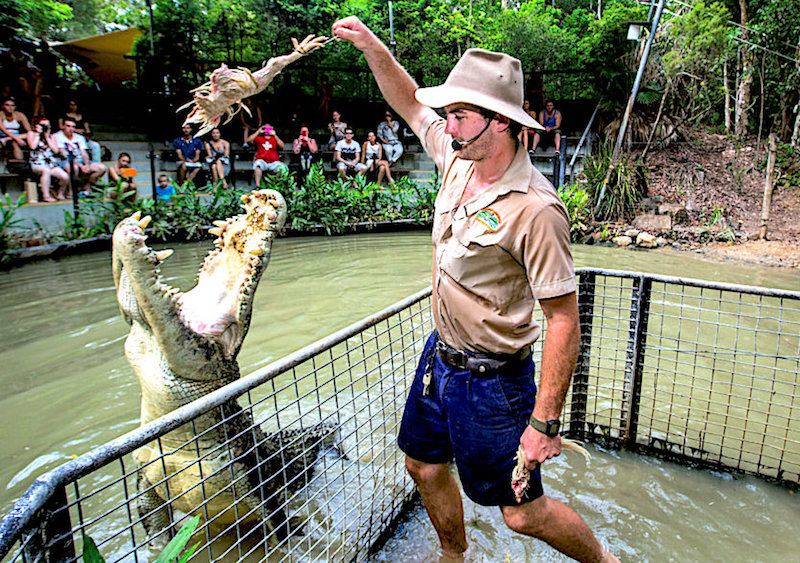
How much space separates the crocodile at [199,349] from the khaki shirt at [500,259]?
2.11 ft

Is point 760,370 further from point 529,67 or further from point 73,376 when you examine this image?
point 529,67

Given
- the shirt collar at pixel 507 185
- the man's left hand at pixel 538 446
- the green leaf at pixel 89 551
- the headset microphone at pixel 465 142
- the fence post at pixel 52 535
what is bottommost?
the man's left hand at pixel 538 446

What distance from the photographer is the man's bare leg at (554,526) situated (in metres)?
1.83

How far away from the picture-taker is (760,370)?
4.34 meters

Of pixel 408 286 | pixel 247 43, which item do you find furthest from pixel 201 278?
pixel 247 43

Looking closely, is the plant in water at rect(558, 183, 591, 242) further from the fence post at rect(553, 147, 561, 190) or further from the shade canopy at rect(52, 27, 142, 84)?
the shade canopy at rect(52, 27, 142, 84)

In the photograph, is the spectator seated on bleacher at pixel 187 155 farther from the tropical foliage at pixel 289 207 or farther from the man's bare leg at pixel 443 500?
the man's bare leg at pixel 443 500

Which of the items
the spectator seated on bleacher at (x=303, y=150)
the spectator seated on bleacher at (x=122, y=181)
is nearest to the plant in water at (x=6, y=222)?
the spectator seated on bleacher at (x=122, y=181)

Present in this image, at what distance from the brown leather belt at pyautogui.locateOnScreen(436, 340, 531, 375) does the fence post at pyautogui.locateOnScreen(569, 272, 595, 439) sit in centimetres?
113

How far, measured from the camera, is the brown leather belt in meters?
1.83

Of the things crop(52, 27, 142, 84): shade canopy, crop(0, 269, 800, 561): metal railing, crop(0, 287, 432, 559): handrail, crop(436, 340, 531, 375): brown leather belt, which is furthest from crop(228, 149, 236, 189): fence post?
crop(0, 287, 432, 559): handrail

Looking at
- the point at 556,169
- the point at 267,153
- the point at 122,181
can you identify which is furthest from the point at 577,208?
the point at 122,181

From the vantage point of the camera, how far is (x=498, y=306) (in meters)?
1.80

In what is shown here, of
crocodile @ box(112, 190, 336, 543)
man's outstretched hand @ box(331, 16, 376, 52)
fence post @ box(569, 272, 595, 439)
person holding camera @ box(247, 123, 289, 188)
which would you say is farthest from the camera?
person holding camera @ box(247, 123, 289, 188)
